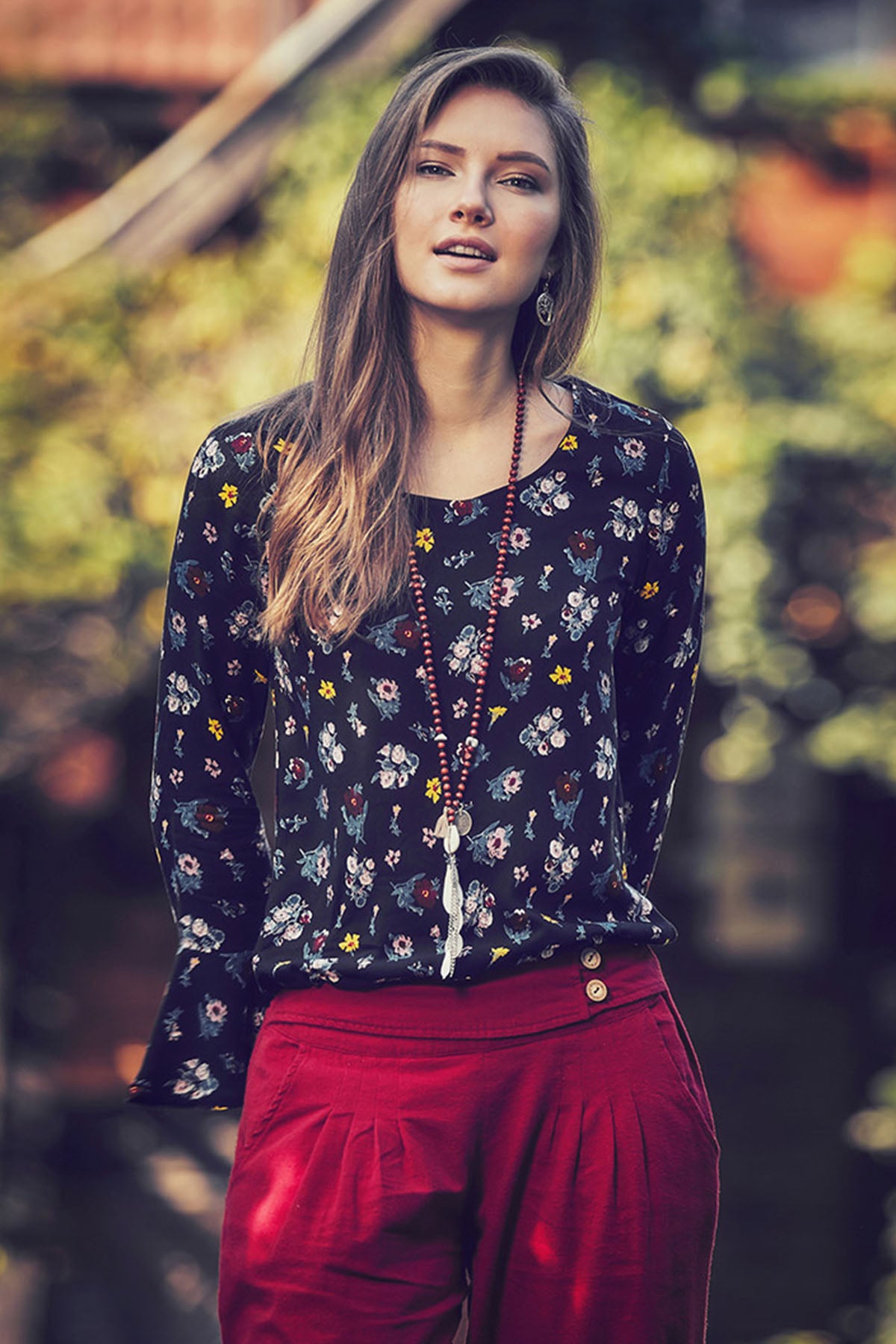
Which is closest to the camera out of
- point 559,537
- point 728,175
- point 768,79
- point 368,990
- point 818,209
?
point 368,990

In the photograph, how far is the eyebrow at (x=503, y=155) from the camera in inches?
65.1

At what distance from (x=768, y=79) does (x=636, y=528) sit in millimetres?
3463

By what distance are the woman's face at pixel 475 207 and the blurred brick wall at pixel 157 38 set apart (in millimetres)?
3738

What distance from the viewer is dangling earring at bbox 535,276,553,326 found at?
70.6 inches

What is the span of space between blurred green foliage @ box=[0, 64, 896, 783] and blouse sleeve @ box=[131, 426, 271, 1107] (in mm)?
2358

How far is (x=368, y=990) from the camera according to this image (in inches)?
61.6

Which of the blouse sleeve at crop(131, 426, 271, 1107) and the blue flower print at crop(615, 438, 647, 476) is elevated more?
the blue flower print at crop(615, 438, 647, 476)

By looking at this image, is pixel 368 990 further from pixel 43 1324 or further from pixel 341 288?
pixel 43 1324

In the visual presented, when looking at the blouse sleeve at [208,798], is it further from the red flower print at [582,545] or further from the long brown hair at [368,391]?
the red flower print at [582,545]

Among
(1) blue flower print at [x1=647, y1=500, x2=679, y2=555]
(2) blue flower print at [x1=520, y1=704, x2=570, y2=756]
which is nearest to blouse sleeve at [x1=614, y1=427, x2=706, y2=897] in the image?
(1) blue flower print at [x1=647, y1=500, x2=679, y2=555]

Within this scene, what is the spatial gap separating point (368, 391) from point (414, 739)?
35cm

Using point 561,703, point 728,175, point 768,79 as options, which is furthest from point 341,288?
point 768,79

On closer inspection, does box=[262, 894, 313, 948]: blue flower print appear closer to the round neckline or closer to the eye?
the round neckline

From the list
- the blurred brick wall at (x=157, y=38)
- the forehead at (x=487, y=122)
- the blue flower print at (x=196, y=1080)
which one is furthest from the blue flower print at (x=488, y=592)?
the blurred brick wall at (x=157, y=38)
